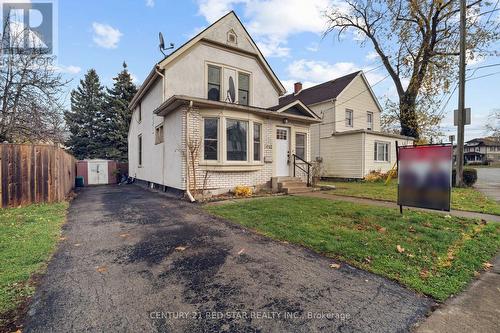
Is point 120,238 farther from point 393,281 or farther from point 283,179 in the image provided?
point 283,179

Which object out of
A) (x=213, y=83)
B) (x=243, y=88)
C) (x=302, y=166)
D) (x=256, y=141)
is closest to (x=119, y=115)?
(x=213, y=83)

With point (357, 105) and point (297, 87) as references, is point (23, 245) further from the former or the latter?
point (297, 87)

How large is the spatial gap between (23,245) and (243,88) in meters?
10.6

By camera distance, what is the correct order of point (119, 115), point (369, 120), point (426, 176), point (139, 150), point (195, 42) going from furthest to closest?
point (119, 115) → point (369, 120) → point (139, 150) → point (195, 42) → point (426, 176)

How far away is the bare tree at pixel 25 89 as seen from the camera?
1068cm

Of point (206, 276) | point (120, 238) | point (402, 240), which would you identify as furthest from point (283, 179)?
point (206, 276)

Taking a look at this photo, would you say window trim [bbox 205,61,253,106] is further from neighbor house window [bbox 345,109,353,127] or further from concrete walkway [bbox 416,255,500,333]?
concrete walkway [bbox 416,255,500,333]

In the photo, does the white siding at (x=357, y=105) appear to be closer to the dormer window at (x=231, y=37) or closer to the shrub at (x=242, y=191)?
the dormer window at (x=231, y=37)

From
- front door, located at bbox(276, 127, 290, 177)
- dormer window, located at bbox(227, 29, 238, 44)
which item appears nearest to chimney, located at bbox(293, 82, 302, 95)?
dormer window, located at bbox(227, 29, 238, 44)

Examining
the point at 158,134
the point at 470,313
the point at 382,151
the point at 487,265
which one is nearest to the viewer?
the point at 470,313

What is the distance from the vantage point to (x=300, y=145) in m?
13.1

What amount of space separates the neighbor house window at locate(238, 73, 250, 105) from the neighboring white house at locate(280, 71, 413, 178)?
6.36 m

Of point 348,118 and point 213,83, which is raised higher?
point 213,83

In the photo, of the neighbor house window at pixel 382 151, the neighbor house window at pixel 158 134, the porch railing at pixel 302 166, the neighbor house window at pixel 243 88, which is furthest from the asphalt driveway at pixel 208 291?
the neighbor house window at pixel 382 151
